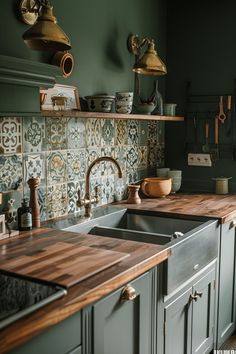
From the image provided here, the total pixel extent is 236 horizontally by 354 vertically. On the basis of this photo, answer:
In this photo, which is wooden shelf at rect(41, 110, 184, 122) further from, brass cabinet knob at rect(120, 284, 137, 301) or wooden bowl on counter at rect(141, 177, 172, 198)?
brass cabinet knob at rect(120, 284, 137, 301)

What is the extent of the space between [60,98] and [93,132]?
1.67 ft

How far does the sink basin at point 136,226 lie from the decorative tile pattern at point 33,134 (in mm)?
453

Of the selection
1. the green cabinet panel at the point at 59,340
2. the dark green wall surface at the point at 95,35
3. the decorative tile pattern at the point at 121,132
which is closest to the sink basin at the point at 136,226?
the decorative tile pattern at the point at 121,132

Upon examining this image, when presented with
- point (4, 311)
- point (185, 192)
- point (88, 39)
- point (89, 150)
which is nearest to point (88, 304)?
point (4, 311)

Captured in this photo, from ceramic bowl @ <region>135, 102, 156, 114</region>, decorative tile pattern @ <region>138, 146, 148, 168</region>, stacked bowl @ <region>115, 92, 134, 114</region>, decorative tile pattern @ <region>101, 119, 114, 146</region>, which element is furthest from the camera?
decorative tile pattern @ <region>138, 146, 148, 168</region>

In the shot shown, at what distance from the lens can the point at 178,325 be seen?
212 centimetres

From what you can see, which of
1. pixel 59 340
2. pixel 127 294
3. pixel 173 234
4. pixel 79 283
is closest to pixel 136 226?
pixel 173 234

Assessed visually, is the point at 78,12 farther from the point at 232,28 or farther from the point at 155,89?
the point at 232,28

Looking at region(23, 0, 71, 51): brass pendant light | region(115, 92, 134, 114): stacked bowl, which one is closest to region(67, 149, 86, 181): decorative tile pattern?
region(115, 92, 134, 114): stacked bowl

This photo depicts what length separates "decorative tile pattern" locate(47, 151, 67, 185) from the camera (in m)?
2.34

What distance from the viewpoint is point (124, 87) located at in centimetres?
298

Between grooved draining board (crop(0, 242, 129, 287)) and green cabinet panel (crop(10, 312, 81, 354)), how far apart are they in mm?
122

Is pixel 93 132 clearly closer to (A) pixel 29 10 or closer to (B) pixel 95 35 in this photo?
(B) pixel 95 35

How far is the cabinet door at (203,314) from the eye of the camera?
2.27m
